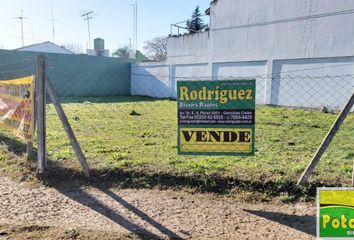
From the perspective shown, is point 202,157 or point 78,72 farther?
point 78,72

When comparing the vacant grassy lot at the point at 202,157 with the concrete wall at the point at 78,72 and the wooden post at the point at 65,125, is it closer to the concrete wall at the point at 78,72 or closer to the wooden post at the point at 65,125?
the wooden post at the point at 65,125

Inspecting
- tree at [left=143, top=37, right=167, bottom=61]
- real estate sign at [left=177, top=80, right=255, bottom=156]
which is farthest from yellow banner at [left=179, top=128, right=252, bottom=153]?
tree at [left=143, top=37, right=167, bottom=61]

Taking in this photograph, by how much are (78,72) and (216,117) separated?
23.3m

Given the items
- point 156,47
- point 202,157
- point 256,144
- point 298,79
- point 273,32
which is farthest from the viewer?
point 156,47

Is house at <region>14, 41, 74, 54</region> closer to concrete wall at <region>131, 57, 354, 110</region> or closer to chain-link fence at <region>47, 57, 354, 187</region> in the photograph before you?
concrete wall at <region>131, 57, 354, 110</region>

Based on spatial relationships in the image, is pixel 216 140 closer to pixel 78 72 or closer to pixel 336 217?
pixel 336 217

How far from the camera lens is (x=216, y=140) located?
479 cm

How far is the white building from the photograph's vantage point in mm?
15719

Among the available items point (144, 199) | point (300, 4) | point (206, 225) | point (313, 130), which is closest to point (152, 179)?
point (144, 199)

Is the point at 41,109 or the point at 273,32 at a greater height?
the point at 273,32

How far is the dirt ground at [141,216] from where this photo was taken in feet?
11.7

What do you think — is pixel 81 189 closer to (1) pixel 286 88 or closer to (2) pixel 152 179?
(2) pixel 152 179

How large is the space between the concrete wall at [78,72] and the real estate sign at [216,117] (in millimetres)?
20090

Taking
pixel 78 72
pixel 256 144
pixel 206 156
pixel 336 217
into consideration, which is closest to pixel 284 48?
pixel 256 144
